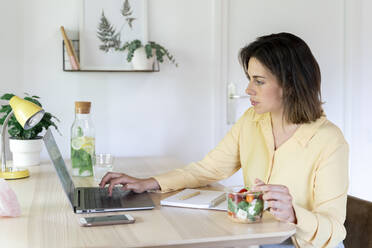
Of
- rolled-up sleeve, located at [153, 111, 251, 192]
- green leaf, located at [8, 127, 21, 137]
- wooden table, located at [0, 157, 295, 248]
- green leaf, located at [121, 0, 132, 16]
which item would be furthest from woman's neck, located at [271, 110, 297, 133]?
green leaf, located at [121, 0, 132, 16]

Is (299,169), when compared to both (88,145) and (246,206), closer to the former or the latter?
(246,206)

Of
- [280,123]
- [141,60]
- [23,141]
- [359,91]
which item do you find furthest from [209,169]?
[359,91]

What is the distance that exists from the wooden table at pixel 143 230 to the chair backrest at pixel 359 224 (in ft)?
1.37

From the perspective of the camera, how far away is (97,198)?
1.46 meters

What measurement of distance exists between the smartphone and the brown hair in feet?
2.24

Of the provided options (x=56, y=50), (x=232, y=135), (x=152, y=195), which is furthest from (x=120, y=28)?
(x=152, y=195)

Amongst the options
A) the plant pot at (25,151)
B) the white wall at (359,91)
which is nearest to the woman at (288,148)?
the plant pot at (25,151)

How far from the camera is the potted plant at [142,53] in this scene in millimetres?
2521

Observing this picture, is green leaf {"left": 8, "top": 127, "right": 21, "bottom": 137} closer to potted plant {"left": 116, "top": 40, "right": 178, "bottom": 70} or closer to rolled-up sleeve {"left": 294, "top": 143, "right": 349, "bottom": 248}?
potted plant {"left": 116, "top": 40, "right": 178, "bottom": 70}

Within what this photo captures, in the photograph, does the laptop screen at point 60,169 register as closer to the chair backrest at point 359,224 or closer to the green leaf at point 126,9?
the chair backrest at point 359,224

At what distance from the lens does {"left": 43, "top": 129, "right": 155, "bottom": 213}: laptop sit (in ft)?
4.38

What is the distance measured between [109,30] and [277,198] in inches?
66.4

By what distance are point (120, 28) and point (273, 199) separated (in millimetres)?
1683

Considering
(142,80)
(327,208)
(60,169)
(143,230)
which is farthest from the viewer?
(142,80)
